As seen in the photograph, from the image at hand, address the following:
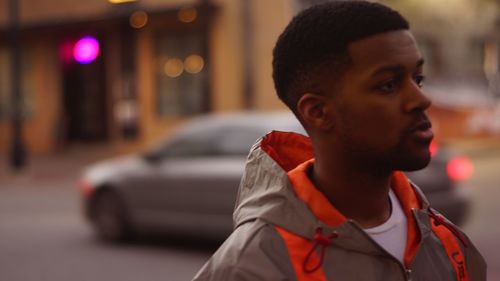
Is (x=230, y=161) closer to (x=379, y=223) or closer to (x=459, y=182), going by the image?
(x=459, y=182)

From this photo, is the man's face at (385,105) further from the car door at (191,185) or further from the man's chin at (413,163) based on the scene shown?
the car door at (191,185)

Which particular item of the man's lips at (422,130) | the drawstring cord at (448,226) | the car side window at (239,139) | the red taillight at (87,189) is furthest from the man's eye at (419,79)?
the red taillight at (87,189)

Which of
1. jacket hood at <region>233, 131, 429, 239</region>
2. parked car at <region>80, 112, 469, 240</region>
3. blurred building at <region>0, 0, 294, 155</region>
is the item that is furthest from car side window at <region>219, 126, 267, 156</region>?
blurred building at <region>0, 0, 294, 155</region>

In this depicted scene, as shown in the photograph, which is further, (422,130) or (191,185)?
(191,185)

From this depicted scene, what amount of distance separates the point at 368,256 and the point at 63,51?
81.2 ft

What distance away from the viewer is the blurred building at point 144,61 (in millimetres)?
21500

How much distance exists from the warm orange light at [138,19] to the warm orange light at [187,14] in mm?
1008

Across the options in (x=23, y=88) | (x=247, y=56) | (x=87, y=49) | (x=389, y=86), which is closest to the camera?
(x=389, y=86)

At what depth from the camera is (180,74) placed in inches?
920

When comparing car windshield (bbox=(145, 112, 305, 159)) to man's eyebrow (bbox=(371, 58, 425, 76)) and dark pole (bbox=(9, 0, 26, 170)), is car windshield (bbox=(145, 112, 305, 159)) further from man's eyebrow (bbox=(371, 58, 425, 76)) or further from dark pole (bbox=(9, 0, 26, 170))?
dark pole (bbox=(9, 0, 26, 170))

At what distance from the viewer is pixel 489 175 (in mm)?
17281

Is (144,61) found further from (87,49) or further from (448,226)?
(448,226)

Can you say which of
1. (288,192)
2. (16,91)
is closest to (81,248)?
(288,192)

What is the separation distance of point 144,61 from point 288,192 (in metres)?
22.4
